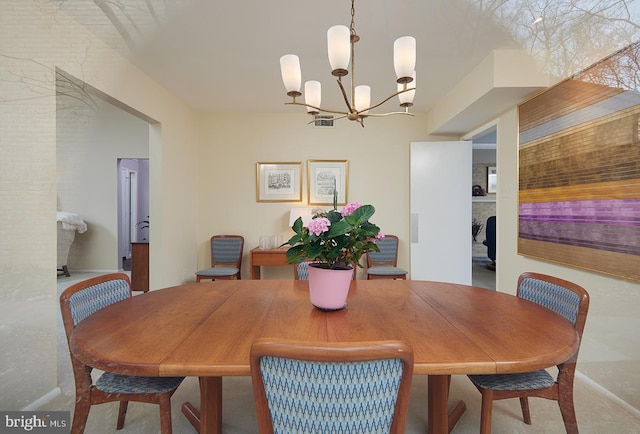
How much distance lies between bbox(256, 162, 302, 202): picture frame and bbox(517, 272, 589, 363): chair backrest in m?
2.82

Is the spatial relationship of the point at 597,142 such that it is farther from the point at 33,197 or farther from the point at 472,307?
the point at 33,197

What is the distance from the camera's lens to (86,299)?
1.28 metres

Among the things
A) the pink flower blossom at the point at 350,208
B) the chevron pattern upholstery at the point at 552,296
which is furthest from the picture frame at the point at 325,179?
the pink flower blossom at the point at 350,208

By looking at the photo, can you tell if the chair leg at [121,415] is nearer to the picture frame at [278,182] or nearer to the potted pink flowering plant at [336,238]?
the potted pink flowering plant at [336,238]

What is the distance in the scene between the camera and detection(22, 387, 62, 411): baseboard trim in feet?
5.30

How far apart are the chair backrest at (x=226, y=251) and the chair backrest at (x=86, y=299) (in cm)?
221

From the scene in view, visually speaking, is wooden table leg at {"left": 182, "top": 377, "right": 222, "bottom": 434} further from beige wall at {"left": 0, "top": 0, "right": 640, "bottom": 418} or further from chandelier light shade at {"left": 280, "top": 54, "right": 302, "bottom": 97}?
chandelier light shade at {"left": 280, "top": 54, "right": 302, "bottom": 97}

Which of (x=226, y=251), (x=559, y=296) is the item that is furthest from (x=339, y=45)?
(x=226, y=251)

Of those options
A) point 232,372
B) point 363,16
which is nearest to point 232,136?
point 363,16

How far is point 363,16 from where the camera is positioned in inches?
77.5

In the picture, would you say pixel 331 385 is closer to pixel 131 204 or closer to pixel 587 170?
pixel 587 170

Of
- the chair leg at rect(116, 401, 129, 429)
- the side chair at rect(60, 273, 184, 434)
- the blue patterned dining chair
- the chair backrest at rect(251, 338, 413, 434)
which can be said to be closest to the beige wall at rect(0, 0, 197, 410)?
the chair leg at rect(116, 401, 129, 429)

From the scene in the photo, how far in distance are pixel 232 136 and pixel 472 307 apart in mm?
3557

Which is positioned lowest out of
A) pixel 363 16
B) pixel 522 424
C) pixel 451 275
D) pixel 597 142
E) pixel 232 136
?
pixel 522 424
